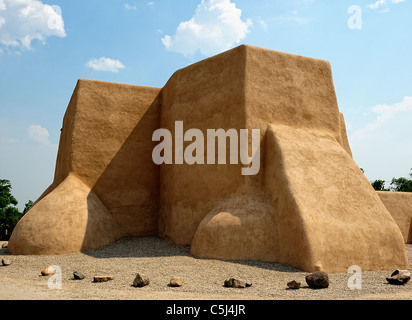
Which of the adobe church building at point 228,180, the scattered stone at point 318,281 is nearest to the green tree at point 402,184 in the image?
the adobe church building at point 228,180

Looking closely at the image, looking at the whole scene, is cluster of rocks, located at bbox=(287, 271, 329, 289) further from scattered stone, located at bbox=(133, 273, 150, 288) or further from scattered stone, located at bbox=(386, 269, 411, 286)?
scattered stone, located at bbox=(133, 273, 150, 288)

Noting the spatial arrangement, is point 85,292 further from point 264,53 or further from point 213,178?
point 264,53

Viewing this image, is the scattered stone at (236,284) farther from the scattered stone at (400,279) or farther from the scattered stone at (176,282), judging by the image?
the scattered stone at (400,279)

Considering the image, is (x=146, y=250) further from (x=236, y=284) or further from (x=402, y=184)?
(x=402, y=184)

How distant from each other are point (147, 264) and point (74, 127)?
18.1 feet

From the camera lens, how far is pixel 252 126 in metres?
8.29

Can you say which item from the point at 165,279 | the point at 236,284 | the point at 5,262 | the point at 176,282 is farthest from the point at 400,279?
the point at 5,262

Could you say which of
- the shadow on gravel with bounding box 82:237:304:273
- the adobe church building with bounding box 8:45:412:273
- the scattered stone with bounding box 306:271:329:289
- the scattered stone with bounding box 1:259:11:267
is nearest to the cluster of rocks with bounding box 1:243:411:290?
the scattered stone with bounding box 306:271:329:289

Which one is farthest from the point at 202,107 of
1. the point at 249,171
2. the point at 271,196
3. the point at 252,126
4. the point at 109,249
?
the point at 109,249

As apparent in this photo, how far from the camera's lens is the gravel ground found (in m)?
4.66

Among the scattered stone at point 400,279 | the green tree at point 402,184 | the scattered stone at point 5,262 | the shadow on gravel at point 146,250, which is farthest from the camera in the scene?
the green tree at point 402,184

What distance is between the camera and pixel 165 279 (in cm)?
575

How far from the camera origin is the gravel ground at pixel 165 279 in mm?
4664

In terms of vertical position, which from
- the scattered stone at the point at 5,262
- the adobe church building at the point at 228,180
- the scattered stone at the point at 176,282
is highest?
the adobe church building at the point at 228,180
